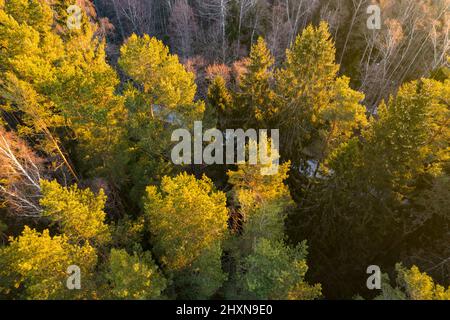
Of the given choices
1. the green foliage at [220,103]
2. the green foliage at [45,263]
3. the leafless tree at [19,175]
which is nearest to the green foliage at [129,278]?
Answer: the green foliage at [45,263]

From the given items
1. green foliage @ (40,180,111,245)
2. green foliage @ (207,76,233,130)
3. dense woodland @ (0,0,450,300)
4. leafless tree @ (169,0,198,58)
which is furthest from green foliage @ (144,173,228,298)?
leafless tree @ (169,0,198,58)

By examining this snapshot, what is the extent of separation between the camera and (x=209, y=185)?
55.8ft

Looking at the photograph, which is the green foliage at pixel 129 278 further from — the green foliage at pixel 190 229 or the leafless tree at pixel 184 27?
the leafless tree at pixel 184 27

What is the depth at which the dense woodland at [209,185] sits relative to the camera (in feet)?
45.0

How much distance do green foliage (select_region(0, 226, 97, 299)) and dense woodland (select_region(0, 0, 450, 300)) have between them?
58 millimetres

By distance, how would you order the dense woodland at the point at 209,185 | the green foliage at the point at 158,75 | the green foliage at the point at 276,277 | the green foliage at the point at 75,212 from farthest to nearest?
1. the green foliage at the point at 158,75
2. the dense woodland at the point at 209,185
3. the green foliage at the point at 276,277
4. the green foliage at the point at 75,212

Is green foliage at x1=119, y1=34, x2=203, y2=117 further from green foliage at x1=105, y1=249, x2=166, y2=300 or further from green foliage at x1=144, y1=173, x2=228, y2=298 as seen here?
green foliage at x1=105, y1=249, x2=166, y2=300

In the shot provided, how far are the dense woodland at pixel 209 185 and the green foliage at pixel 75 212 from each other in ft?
0.28

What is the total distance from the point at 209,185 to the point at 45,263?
26.2 ft

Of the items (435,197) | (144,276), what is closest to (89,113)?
(144,276)

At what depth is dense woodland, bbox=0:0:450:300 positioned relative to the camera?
13719 mm

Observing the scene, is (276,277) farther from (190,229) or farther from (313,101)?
(313,101)

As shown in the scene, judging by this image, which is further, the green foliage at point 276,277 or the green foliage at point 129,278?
the green foliage at point 276,277

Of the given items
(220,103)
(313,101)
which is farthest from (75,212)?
(313,101)
